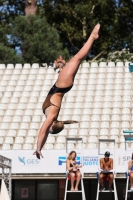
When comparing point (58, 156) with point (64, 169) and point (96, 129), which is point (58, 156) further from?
point (96, 129)

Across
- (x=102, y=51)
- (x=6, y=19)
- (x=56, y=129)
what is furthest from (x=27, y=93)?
(x=56, y=129)

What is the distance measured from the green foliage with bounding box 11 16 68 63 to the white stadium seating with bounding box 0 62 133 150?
7.13 m

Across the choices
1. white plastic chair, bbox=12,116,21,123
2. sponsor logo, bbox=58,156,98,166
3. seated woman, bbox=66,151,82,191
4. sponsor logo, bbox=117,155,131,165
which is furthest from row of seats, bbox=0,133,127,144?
seated woman, bbox=66,151,82,191

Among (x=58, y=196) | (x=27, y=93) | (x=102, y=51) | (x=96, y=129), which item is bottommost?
(x=58, y=196)

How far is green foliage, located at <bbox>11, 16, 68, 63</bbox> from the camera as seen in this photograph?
36125 mm

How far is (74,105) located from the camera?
2658cm

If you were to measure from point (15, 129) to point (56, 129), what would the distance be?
48.0 feet

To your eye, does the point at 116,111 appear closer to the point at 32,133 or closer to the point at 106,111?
the point at 106,111

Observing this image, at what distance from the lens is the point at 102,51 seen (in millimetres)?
38125

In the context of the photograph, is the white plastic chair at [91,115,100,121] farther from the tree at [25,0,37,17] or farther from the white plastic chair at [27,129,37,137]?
the tree at [25,0,37,17]

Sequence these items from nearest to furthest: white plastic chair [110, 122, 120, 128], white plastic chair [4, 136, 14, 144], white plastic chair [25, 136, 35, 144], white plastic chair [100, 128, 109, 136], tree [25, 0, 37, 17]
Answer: white plastic chair [25, 136, 35, 144] < white plastic chair [100, 128, 109, 136] < white plastic chair [4, 136, 14, 144] < white plastic chair [110, 122, 120, 128] < tree [25, 0, 37, 17]

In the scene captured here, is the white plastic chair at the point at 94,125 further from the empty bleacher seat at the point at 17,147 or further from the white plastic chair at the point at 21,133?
the empty bleacher seat at the point at 17,147

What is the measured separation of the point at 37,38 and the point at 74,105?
10.5 meters

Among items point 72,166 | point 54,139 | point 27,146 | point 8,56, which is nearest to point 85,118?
point 54,139
